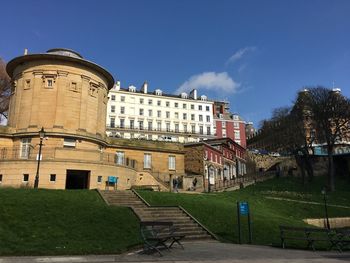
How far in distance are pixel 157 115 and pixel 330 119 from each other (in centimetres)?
5215

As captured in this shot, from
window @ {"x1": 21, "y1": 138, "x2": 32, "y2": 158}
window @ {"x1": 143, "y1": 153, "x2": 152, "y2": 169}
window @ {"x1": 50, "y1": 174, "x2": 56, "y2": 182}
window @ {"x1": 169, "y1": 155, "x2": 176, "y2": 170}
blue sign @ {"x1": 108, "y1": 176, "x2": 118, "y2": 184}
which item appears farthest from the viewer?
window @ {"x1": 169, "y1": 155, "x2": 176, "y2": 170}

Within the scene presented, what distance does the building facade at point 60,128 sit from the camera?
31000 mm

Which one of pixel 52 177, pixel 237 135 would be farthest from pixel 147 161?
pixel 237 135

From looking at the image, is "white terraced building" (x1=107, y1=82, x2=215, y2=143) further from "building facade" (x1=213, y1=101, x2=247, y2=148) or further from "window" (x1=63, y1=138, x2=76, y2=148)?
"window" (x1=63, y1=138, x2=76, y2=148)

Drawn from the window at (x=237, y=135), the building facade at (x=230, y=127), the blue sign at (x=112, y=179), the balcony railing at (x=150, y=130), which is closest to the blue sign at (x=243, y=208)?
the blue sign at (x=112, y=179)

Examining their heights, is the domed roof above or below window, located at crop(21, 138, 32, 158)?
above

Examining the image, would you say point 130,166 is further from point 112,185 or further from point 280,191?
point 280,191

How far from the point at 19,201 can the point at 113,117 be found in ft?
233

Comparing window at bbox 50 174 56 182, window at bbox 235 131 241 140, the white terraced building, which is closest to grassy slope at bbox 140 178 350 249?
window at bbox 50 174 56 182

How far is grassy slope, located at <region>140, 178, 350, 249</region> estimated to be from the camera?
19.4 metres

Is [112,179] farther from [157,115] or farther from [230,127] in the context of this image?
[230,127]

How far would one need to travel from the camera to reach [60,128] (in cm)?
3481

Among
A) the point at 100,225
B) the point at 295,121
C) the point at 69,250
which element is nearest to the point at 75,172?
Answer: the point at 100,225

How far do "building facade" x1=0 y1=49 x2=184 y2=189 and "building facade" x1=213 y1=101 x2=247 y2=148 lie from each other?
6244 centimetres
